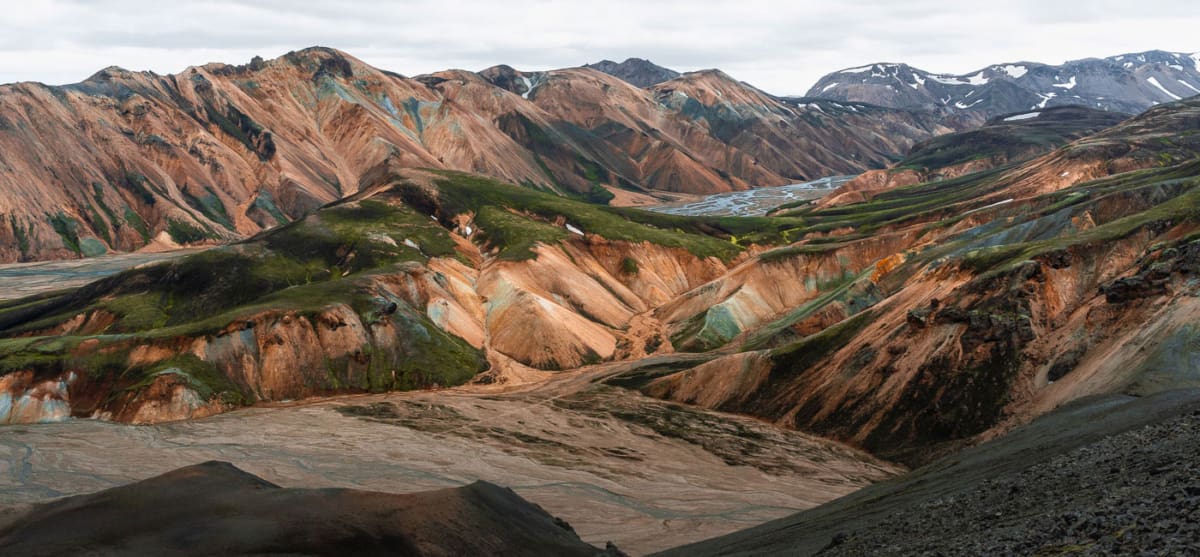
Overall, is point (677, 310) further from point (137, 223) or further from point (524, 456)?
point (137, 223)

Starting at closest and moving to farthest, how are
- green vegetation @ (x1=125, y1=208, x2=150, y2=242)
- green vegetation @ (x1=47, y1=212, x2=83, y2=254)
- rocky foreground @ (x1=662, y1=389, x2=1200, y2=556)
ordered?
1. rocky foreground @ (x1=662, y1=389, x2=1200, y2=556)
2. green vegetation @ (x1=47, y1=212, x2=83, y2=254)
3. green vegetation @ (x1=125, y1=208, x2=150, y2=242)

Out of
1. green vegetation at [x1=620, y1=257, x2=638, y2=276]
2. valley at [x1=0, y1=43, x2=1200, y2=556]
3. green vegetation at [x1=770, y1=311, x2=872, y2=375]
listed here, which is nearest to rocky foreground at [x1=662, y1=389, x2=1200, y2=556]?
valley at [x1=0, y1=43, x2=1200, y2=556]

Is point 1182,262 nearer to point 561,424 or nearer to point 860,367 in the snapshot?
point 860,367

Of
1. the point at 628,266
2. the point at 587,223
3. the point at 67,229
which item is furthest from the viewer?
the point at 67,229

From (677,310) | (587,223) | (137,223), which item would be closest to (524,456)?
(677,310)

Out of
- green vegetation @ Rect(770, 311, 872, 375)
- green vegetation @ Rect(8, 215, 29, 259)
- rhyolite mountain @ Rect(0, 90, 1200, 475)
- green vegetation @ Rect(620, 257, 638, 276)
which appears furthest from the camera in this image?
green vegetation @ Rect(8, 215, 29, 259)

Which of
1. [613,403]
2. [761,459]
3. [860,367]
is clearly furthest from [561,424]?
[860,367]

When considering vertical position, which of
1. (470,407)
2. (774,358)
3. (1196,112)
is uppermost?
(1196,112)

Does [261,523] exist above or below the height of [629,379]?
above

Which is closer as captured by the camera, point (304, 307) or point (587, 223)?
point (304, 307)

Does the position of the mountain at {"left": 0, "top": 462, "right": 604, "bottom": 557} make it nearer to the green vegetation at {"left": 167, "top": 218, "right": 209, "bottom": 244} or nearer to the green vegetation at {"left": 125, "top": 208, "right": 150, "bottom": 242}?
the green vegetation at {"left": 167, "top": 218, "right": 209, "bottom": 244}

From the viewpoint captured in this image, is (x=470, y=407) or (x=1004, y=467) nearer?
(x=1004, y=467)
